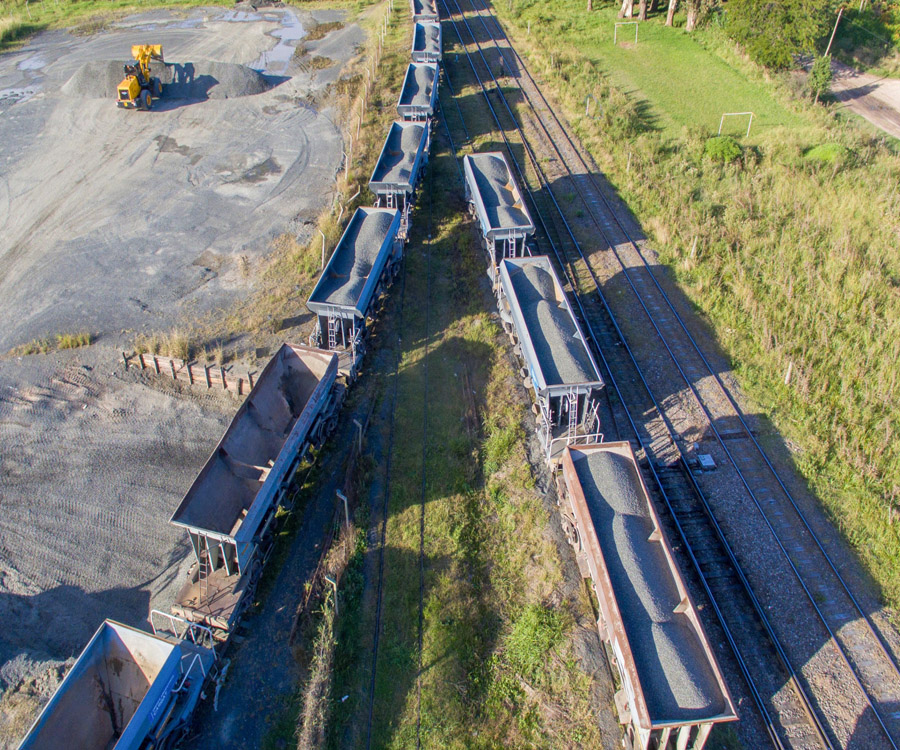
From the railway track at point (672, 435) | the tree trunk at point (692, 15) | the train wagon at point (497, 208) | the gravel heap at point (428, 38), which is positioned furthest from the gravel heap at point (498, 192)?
the tree trunk at point (692, 15)

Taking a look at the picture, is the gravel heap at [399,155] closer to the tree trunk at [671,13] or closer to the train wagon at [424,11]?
the train wagon at [424,11]

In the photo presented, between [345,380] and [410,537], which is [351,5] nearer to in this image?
[345,380]

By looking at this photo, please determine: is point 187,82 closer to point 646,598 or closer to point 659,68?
point 659,68

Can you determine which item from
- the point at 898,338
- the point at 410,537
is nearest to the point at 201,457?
the point at 410,537

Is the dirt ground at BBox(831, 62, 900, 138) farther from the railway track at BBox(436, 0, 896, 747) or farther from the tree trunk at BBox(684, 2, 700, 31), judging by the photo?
the railway track at BBox(436, 0, 896, 747)

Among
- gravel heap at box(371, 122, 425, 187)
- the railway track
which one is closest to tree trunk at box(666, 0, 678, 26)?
the railway track
